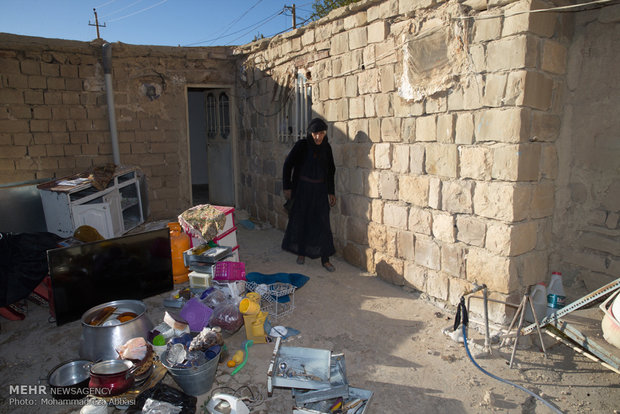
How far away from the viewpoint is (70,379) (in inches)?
113

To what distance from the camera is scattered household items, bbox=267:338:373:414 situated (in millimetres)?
2553

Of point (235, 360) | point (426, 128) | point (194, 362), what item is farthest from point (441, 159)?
point (194, 362)

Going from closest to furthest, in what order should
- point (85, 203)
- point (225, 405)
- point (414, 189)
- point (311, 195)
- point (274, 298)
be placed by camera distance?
point (225, 405) < point (274, 298) < point (414, 189) < point (311, 195) < point (85, 203)

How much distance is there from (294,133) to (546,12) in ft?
12.2

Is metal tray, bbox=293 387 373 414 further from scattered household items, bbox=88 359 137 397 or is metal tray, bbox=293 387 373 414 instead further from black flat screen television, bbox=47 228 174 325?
black flat screen television, bbox=47 228 174 325

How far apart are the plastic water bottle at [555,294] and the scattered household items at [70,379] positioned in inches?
149

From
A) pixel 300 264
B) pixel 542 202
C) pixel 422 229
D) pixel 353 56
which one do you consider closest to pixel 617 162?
pixel 542 202

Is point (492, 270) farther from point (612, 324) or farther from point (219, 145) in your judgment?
point (219, 145)

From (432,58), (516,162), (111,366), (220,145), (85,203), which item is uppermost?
(432,58)

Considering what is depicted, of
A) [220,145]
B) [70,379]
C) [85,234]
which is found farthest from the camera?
[220,145]

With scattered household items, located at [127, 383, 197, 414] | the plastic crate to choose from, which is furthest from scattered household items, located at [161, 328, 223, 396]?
the plastic crate

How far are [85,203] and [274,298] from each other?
3022 millimetres

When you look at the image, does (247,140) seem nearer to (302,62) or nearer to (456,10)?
(302,62)

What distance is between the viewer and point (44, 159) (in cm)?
664
